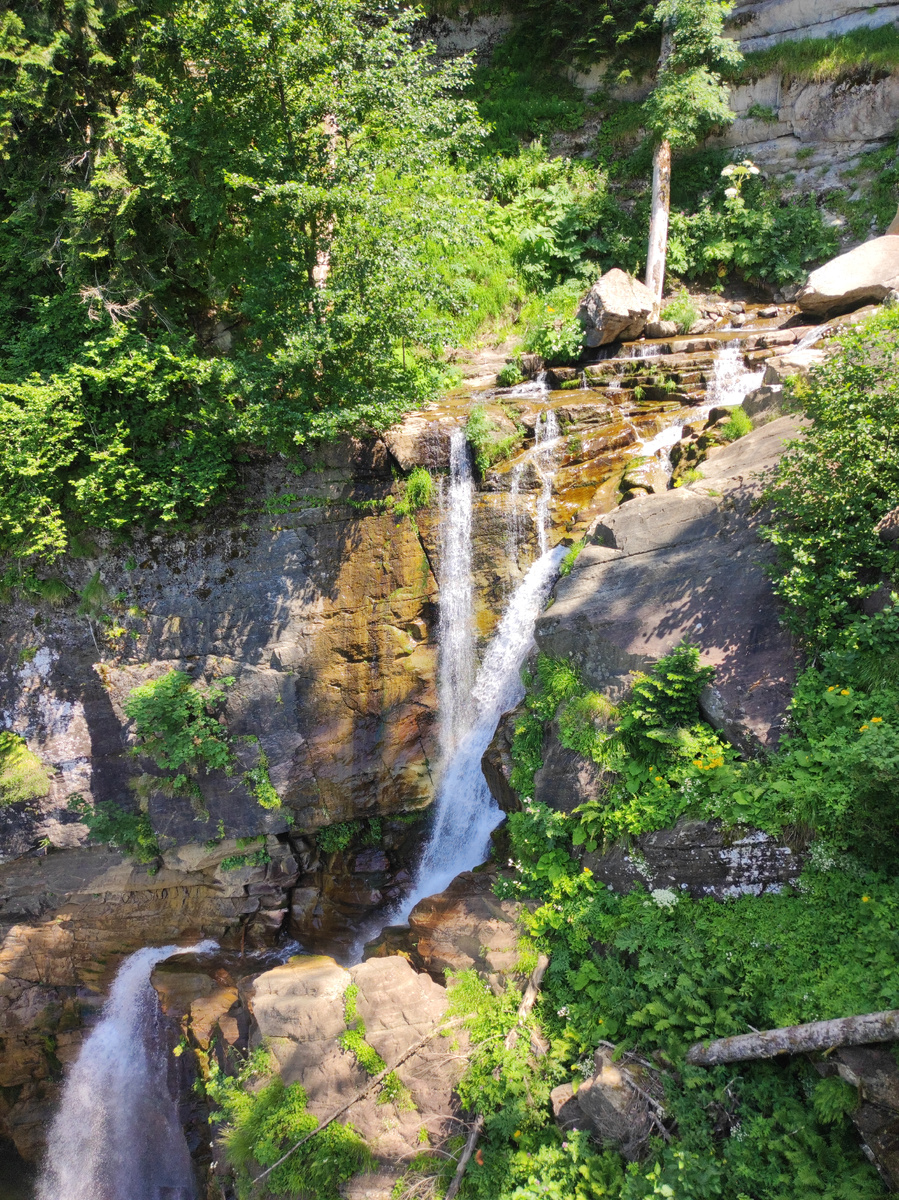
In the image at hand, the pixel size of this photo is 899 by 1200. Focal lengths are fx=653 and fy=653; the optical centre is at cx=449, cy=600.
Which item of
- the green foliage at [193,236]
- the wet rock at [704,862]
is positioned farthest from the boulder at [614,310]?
the wet rock at [704,862]

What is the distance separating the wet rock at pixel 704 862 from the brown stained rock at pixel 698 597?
943 millimetres

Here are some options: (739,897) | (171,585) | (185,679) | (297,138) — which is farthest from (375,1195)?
(297,138)

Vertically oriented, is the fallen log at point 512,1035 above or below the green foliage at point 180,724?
below

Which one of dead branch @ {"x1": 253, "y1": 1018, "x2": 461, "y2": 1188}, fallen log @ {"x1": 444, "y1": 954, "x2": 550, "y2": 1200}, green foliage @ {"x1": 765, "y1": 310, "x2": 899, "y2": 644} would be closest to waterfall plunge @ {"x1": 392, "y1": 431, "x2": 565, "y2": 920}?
dead branch @ {"x1": 253, "y1": 1018, "x2": 461, "y2": 1188}

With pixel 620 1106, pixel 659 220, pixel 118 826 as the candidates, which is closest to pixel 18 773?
pixel 118 826

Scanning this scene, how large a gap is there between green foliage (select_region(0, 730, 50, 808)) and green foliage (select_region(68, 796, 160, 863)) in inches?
23.4

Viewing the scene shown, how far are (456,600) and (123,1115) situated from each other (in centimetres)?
1001

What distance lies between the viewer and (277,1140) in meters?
7.18

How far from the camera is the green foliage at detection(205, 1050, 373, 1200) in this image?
22.5ft

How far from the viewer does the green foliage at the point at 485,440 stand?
34.9 feet

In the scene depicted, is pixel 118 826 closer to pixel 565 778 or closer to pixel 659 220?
pixel 565 778

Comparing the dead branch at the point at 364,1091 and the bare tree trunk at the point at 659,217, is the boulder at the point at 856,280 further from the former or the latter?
the dead branch at the point at 364,1091

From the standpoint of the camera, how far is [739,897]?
20.0 feet

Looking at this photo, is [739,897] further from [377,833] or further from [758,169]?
[758,169]
